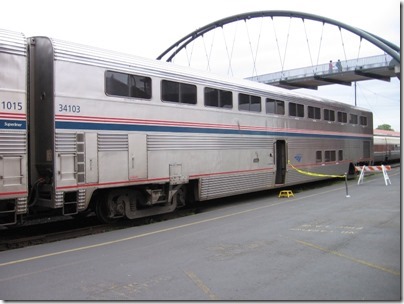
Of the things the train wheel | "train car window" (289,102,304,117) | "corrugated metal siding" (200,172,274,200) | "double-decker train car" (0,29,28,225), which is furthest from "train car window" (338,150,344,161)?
"double-decker train car" (0,29,28,225)

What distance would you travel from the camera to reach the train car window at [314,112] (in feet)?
54.0

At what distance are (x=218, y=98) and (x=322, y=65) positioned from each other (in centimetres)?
3470

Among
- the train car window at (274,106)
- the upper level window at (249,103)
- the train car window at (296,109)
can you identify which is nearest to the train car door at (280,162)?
the train car window at (274,106)

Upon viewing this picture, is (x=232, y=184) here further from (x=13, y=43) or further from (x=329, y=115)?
(x=329, y=115)

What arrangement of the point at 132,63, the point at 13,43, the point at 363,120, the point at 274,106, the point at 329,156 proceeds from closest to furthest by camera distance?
1. the point at 13,43
2. the point at 132,63
3. the point at 274,106
4. the point at 329,156
5. the point at 363,120

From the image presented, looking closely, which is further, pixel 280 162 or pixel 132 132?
pixel 280 162

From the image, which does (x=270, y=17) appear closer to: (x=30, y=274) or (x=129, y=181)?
(x=129, y=181)

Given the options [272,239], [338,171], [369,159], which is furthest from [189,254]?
[369,159]

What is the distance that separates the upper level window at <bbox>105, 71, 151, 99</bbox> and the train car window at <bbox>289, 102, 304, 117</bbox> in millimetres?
7366

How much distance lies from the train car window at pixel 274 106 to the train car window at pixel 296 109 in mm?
661

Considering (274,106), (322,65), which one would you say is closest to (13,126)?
(274,106)

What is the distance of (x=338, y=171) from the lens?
749 inches

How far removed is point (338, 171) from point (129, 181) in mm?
13019

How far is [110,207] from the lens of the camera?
8.80m
